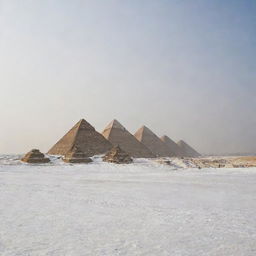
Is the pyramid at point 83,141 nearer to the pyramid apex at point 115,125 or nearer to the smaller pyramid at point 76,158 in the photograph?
the smaller pyramid at point 76,158

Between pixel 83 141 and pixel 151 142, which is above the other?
pixel 151 142

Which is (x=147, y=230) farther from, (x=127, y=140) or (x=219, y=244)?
(x=127, y=140)

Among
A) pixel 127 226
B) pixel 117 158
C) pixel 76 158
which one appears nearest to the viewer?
pixel 127 226

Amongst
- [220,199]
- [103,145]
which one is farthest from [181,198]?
[103,145]

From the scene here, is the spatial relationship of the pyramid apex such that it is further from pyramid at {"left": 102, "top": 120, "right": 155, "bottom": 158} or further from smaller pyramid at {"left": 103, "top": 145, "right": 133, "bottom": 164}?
smaller pyramid at {"left": 103, "top": 145, "right": 133, "bottom": 164}

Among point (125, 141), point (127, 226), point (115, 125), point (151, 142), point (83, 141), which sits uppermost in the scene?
point (115, 125)

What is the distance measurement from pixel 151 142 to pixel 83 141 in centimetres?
2078

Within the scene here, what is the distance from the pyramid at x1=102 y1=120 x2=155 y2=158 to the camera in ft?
123

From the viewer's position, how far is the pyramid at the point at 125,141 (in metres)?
37.5

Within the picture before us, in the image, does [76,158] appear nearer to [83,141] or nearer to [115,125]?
[83,141]

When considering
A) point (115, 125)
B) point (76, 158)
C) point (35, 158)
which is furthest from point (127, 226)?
point (115, 125)

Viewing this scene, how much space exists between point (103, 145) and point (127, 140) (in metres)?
9.14

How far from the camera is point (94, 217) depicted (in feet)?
15.6

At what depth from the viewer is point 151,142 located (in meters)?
48.9
